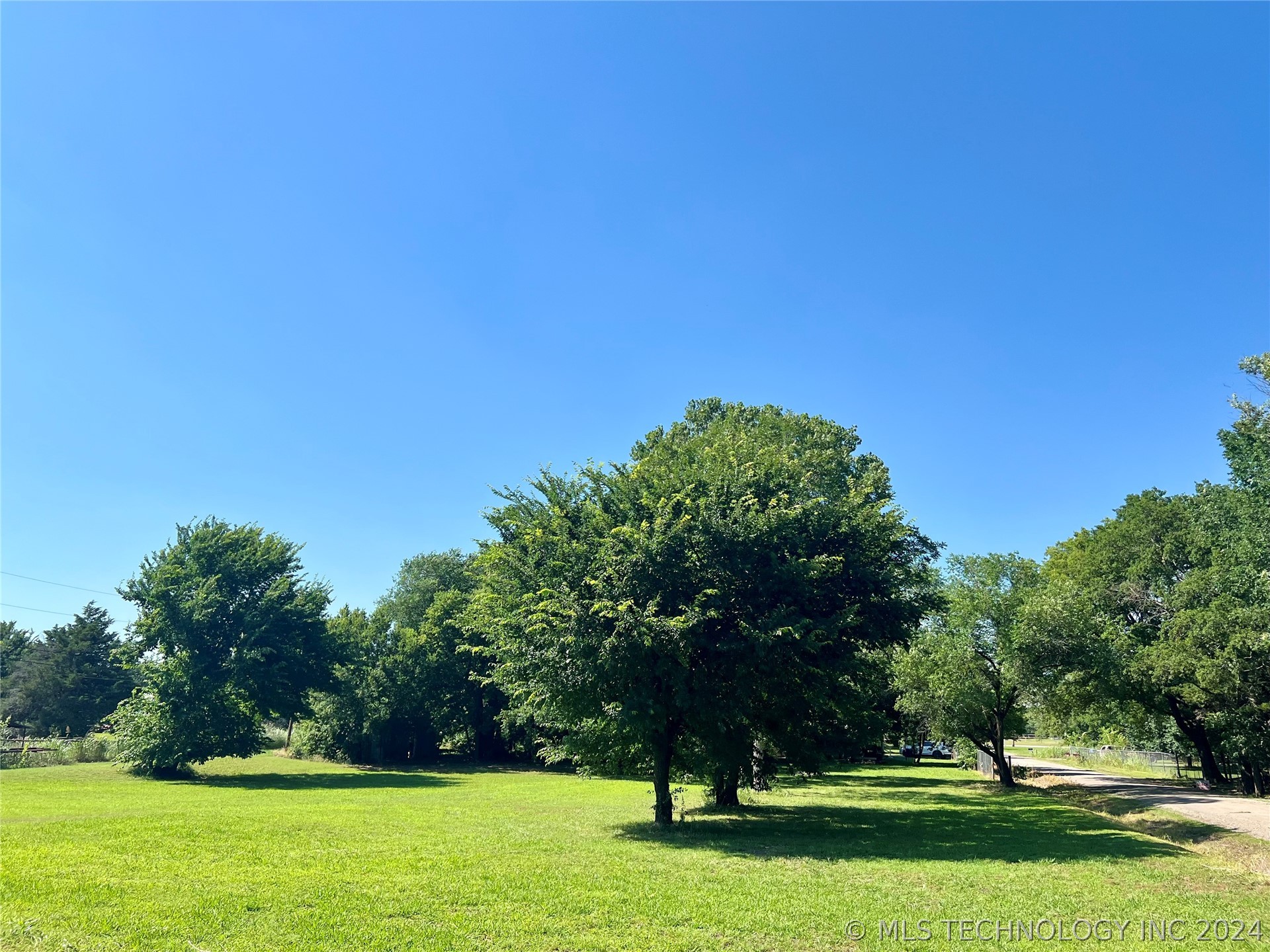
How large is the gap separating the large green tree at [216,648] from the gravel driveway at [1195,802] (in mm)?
38220

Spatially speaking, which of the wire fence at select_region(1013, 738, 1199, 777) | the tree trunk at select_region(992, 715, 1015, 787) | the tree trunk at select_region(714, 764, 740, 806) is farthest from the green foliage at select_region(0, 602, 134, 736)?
the wire fence at select_region(1013, 738, 1199, 777)

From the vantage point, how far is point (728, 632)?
1784cm

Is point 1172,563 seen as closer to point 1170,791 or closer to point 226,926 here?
point 1170,791

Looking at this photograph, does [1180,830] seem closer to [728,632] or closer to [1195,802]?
[1195,802]

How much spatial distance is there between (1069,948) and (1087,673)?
1031 inches

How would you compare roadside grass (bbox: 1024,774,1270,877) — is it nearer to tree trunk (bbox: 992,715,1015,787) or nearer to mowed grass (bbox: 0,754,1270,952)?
mowed grass (bbox: 0,754,1270,952)

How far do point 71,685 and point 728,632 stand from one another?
7190 centimetres

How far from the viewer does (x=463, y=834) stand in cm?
1592

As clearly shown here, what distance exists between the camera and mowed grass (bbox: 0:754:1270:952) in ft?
27.5

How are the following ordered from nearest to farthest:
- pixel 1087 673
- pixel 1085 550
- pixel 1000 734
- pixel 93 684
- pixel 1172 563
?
1. pixel 1087 673
2. pixel 1000 734
3. pixel 1172 563
4. pixel 1085 550
5. pixel 93 684

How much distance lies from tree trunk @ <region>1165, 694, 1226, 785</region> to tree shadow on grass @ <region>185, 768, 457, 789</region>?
32.5 meters

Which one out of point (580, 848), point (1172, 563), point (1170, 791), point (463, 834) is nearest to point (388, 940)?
point (580, 848)

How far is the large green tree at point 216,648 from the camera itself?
35.9 meters

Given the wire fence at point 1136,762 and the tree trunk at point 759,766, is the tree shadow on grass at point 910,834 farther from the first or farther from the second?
the wire fence at point 1136,762
